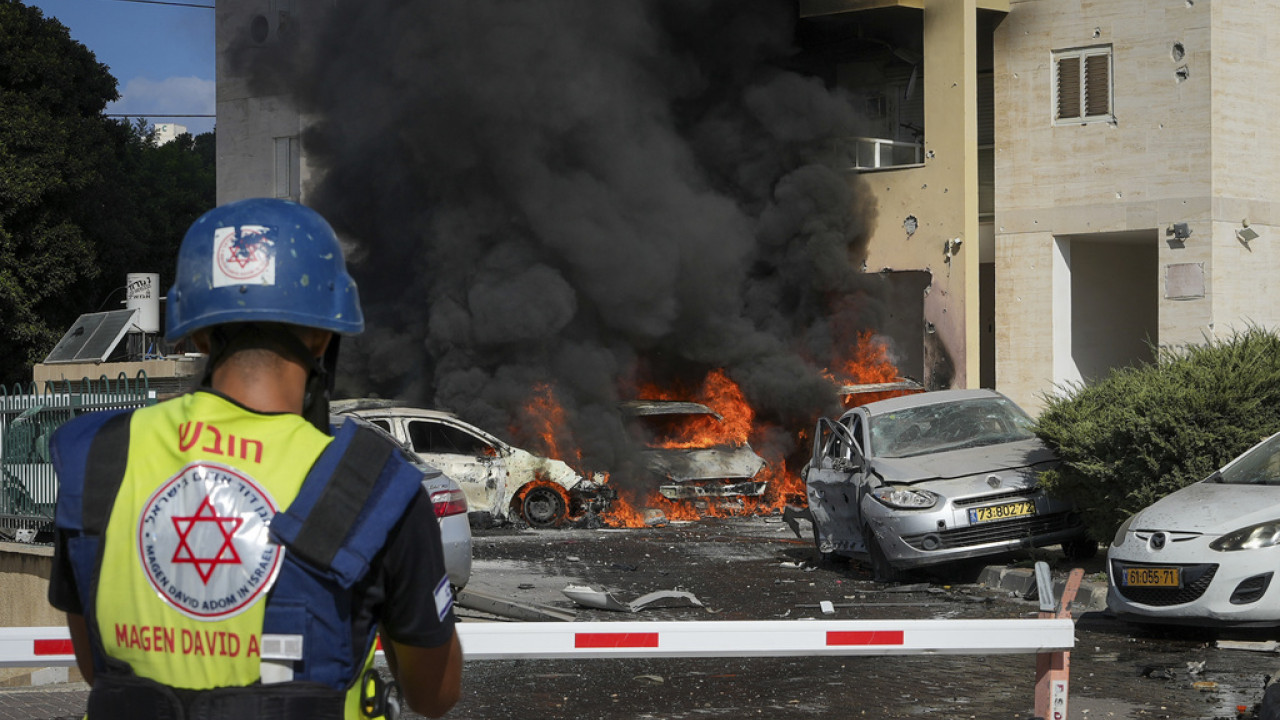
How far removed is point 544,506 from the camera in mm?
18422

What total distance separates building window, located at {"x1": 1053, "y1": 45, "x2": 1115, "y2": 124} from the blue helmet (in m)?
21.8

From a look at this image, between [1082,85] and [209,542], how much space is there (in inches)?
882

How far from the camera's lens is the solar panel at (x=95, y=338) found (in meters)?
25.9

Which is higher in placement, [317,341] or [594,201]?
[594,201]

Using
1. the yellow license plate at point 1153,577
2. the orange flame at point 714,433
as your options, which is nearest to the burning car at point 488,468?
the orange flame at point 714,433

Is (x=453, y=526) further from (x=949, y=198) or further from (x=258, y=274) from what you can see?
(x=949, y=198)

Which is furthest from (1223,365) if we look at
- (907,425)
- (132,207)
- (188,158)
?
(188,158)

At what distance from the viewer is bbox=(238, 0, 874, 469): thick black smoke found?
943 inches

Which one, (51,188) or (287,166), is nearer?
(287,166)

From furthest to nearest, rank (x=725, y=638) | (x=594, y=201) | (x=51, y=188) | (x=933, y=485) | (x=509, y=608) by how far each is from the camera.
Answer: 1. (x=51, y=188)
2. (x=594, y=201)
3. (x=933, y=485)
4. (x=509, y=608)
5. (x=725, y=638)

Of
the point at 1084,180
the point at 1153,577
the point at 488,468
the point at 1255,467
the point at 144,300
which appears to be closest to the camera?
the point at 1153,577

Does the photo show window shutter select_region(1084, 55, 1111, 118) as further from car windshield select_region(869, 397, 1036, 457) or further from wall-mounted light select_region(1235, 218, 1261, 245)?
car windshield select_region(869, 397, 1036, 457)

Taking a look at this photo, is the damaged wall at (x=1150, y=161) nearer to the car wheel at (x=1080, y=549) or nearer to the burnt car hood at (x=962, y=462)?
the car wheel at (x=1080, y=549)

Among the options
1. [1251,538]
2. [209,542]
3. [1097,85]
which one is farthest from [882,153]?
[209,542]
